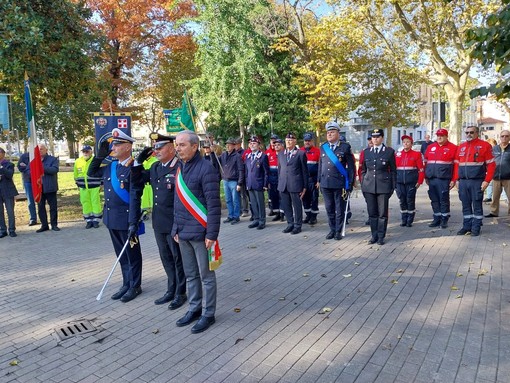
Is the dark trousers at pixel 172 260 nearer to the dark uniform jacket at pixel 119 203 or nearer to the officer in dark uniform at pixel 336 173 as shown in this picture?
the dark uniform jacket at pixel 119 203

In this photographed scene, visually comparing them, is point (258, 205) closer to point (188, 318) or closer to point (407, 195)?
point (407, 195)

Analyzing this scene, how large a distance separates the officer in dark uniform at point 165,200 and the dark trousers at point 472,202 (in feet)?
19.2

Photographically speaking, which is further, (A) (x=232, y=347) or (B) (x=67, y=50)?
(B) (x=67, y=50)

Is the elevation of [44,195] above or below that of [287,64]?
below

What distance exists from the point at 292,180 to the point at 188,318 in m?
4.75

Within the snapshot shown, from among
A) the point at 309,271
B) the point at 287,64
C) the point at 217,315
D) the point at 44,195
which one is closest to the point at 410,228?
the point at 309,271

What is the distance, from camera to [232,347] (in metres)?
4.19

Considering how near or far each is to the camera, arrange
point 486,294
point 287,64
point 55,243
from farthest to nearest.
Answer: point 287,64
point 55,243
point 486,294

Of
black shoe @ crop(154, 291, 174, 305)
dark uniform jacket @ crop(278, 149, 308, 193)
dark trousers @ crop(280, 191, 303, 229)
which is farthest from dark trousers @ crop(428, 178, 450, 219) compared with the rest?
black shoe @ crop(154, 291, 174, 305)

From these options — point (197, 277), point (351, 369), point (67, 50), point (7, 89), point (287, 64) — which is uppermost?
point (287, 64)

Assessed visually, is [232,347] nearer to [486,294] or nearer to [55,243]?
[486,294]

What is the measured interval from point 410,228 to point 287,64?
83.5ft

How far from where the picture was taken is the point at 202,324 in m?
4.60

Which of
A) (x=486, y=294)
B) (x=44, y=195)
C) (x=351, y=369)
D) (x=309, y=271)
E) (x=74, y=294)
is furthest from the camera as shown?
(x=44, y=195)
